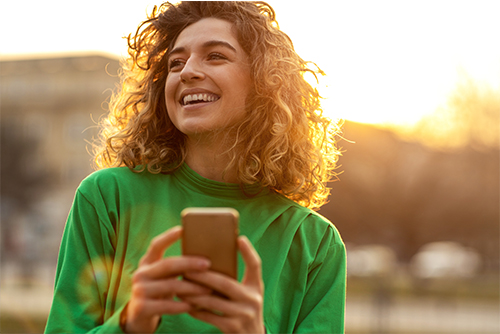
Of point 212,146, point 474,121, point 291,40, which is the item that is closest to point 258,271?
point 212,146

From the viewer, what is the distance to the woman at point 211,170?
6.50 ft

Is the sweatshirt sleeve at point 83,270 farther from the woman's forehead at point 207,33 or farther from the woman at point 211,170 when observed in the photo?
the woman's forehead at point 207,33

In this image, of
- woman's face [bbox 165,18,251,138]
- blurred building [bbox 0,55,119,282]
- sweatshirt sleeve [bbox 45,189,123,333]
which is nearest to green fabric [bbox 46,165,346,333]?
sweatshirt sleeve [bbox 45,189,123,333]

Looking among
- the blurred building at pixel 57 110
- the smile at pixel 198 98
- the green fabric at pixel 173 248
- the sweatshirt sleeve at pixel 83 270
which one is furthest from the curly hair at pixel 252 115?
the blurred building at pixel 57 110

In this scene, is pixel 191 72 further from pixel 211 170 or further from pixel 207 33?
pixel 211 170

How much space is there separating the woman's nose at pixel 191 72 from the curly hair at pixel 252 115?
0.28 m

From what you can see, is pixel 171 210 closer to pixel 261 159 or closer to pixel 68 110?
pixel 261 159

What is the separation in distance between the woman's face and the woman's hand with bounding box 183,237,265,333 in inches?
34.9

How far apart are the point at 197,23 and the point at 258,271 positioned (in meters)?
1.31

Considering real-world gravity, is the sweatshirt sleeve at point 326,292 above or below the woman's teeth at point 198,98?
below

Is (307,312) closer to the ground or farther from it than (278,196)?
closer to the ground

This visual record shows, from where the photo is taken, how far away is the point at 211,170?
2.28 m

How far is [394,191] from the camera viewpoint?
19781mm

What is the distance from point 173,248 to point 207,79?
2.26ft
